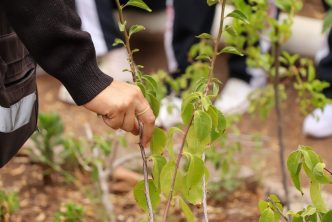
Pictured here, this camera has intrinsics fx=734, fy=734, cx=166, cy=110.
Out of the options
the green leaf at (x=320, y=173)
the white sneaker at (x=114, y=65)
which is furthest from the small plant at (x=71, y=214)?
the white sneaker at (x=114, y=65)

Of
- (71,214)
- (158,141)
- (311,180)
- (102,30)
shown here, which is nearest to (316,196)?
(311,180)

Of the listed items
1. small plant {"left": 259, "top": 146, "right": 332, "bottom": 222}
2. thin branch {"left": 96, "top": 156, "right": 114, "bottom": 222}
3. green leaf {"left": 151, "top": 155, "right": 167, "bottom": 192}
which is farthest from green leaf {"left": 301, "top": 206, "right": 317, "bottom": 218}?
thin branch {"left": 96, "top": 156, "right": 114, "bottom": 222}

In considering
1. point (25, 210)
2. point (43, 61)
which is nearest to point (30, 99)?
point (43, 61)

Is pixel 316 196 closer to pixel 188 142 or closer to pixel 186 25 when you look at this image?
pixel 188 142

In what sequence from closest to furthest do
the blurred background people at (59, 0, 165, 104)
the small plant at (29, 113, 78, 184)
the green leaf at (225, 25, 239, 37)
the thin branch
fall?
the green leaf at (225, 25, 239, 37), the thin branch, the small plant at (29, 113, 78, 184), the blurred background people at (59, 0, 165, 104)

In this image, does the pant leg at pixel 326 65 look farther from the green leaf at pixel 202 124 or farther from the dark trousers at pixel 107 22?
the green leaf at pixel 202 124

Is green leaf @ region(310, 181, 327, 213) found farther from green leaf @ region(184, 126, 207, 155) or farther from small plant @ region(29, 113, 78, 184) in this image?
small plant @ region(29, 113, 78, 184)

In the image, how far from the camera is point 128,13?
479cm

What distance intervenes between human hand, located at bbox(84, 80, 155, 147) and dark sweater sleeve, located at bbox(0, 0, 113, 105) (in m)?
0.02

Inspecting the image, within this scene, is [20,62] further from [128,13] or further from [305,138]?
[128,13]

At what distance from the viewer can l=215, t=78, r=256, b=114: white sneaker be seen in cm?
418

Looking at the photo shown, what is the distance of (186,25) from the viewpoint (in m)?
4.17

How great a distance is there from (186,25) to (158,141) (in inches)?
102

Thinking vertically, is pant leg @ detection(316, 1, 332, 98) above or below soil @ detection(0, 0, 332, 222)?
above
